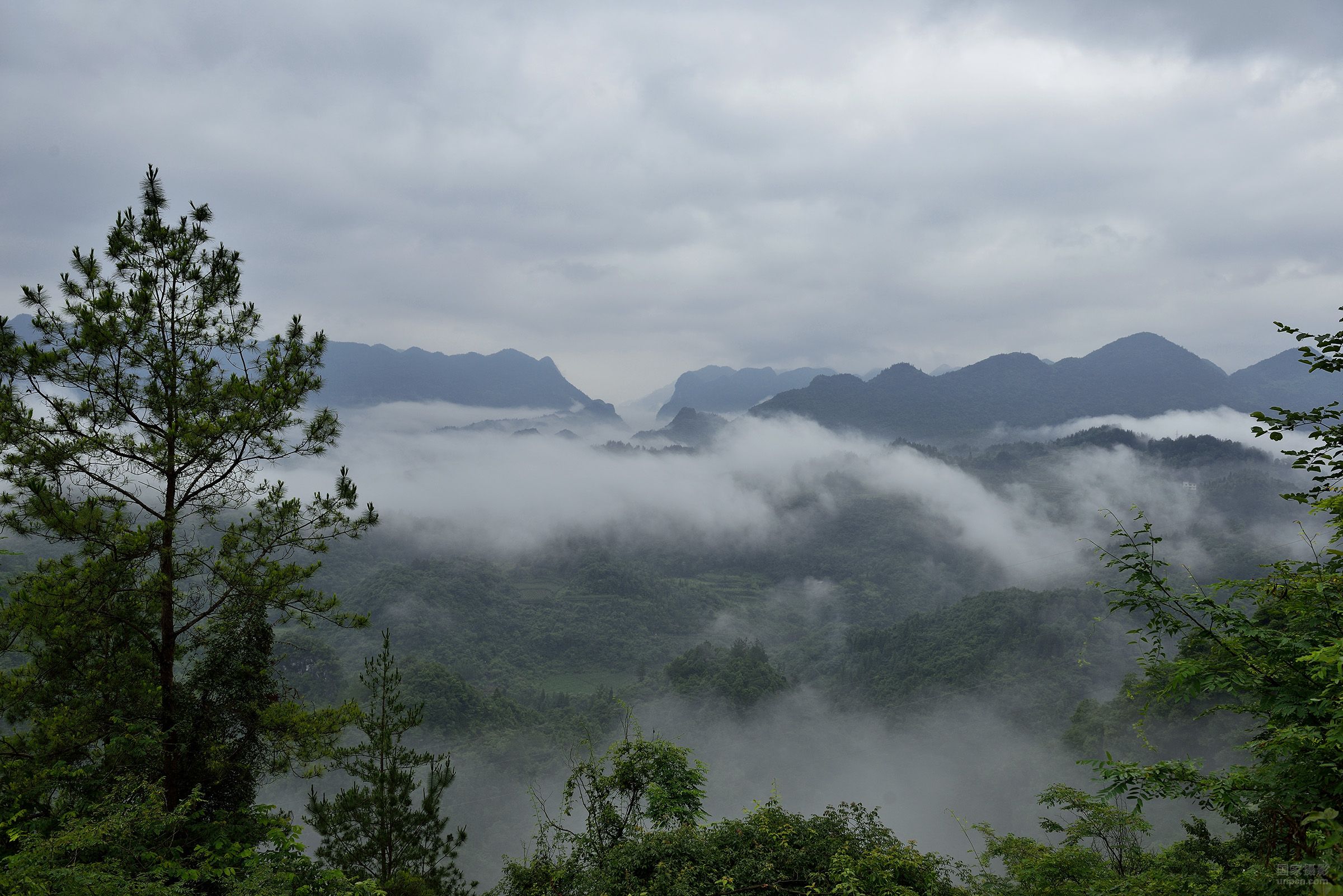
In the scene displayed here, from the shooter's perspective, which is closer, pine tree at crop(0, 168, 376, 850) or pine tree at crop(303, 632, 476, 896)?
pine tree at crop(0, 168, 376, 850)

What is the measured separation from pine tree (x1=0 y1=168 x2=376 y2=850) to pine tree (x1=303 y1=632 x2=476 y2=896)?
3279mm

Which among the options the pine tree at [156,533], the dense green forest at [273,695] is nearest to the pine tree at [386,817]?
the dense green forest at [273,695]

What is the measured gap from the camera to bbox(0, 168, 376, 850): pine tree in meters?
10.2

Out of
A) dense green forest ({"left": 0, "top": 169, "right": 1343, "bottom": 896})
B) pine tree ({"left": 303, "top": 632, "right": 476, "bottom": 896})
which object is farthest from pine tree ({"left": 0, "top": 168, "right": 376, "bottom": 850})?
pine tree ({"left": 303, "top": 632, "right": 476, "bottom": 896})

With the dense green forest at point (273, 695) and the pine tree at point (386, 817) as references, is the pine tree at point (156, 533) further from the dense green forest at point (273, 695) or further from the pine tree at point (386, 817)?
the pine tree at point (386, 817)

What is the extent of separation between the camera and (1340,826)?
4004 millimetres

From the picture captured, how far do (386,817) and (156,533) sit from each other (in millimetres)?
9221

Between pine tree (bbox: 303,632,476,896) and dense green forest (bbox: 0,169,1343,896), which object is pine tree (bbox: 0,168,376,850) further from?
pine tree (bbox: 303,632,476,896)

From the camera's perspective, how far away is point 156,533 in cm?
1105

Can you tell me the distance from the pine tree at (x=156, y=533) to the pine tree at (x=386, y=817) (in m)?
3.28

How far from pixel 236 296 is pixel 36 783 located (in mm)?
8785

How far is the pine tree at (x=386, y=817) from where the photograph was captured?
49.7 feet

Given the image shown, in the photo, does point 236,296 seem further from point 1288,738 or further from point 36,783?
point 1288,738

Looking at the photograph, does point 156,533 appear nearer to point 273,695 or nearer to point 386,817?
→ point 273,695
